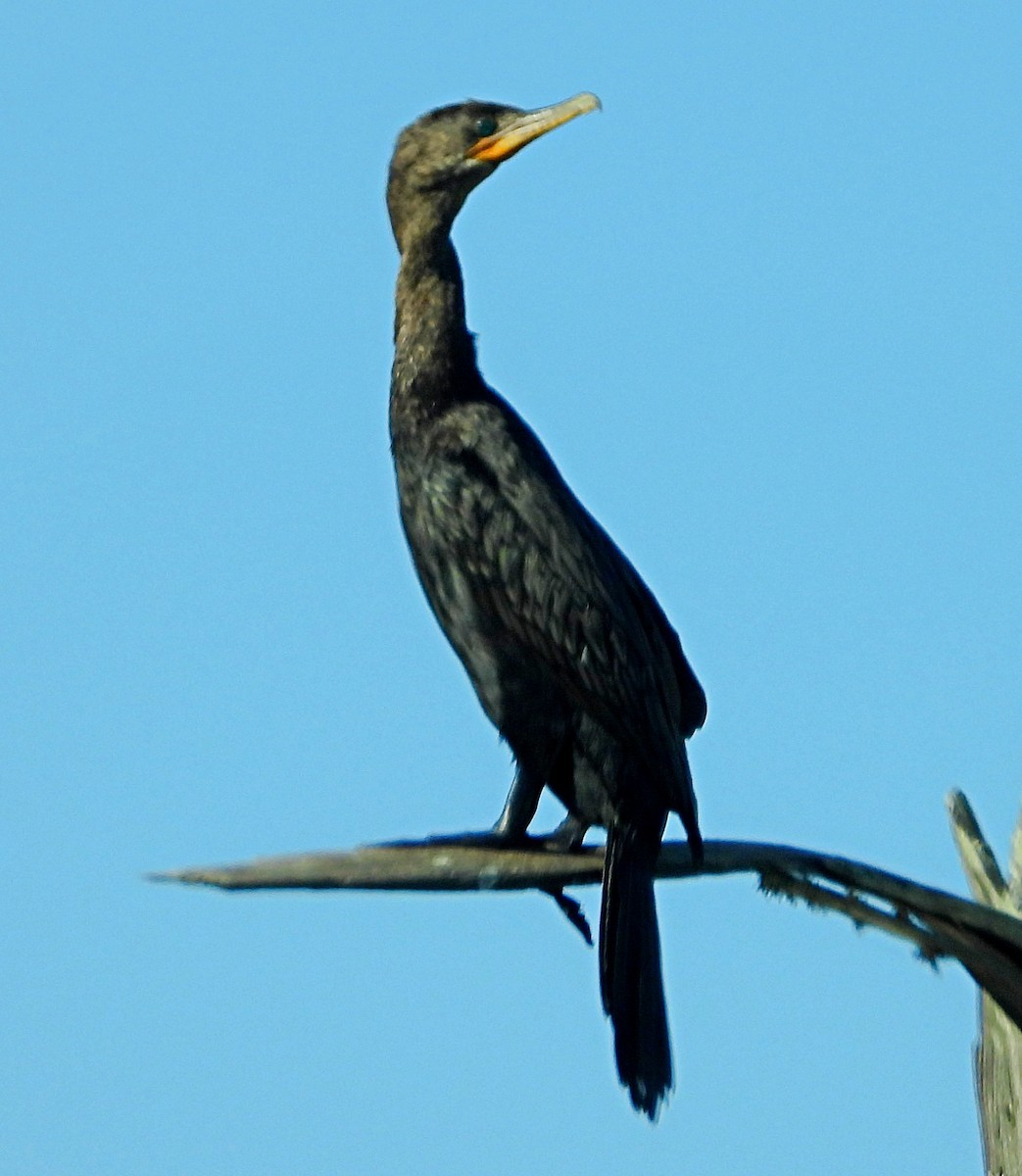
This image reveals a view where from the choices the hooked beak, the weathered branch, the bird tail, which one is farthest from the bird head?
the weathered branch

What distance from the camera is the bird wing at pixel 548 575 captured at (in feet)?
17.3

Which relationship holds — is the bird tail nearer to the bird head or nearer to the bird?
the bird

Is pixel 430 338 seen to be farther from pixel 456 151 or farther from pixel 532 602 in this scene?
pixel 532 602

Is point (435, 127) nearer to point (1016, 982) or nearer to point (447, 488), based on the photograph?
point (447, 488)

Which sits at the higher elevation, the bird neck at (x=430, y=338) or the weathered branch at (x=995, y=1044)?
the bird neck at (x=430, y=338)

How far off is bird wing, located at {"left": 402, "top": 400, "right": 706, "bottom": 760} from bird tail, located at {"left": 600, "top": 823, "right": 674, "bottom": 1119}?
0.92 ft

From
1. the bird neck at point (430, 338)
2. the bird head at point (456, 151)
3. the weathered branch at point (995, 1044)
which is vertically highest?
the bird head at point (456, 151)

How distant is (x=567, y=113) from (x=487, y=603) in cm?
145

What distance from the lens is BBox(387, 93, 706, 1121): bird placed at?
5.11m

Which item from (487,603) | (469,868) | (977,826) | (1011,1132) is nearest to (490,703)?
(487,603)

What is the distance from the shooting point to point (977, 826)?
5512 mm

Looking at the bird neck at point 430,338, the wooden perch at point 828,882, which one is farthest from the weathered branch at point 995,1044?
the bird neck at point 430,338

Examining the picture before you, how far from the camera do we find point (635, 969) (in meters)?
5.07

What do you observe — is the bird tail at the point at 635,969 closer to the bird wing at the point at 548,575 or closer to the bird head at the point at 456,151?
the bird wing at the point at 548,575
